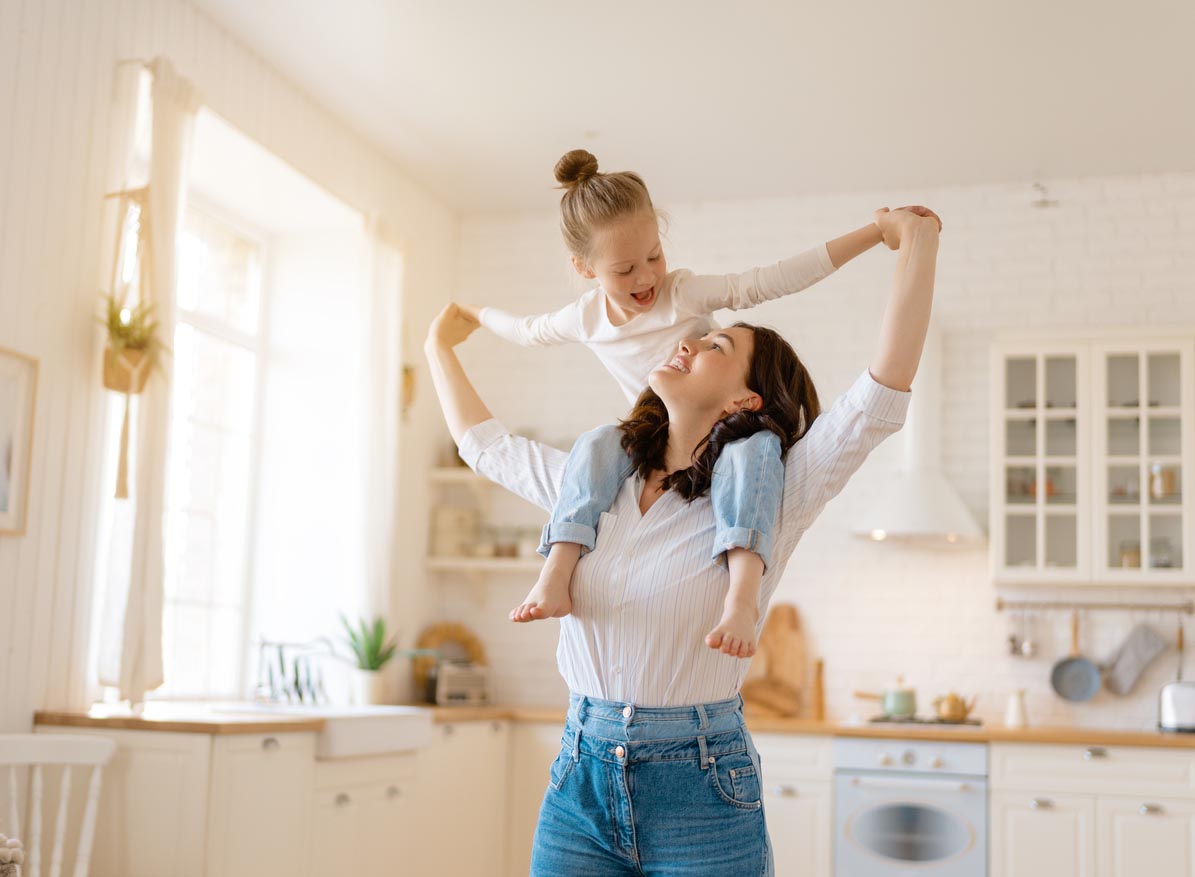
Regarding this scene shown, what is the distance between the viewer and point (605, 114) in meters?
5.36

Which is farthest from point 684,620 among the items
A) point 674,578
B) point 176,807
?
point 176,807

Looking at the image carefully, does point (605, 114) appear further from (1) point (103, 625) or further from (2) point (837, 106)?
(1) point (103, 625)

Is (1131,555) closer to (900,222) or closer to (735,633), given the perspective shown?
(900,222)

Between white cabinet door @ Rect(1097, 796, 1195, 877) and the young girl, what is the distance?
3.40 m

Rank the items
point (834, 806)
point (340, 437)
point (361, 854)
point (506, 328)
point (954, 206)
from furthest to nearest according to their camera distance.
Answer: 1. point (954, 206)
2. point (340, 437)
3. point (834, 806)
4. point (361, 854)
5. point (506, 328)

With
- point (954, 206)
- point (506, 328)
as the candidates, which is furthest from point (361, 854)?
point (954, 206)

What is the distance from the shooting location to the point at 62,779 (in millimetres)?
3541

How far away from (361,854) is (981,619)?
2.82 meters

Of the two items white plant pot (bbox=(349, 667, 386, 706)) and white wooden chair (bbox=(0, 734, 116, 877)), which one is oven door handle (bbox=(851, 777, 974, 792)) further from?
white wooden chair (bbox=(0, 734, 116, 877))

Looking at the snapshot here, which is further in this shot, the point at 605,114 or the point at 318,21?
the point at 605,114

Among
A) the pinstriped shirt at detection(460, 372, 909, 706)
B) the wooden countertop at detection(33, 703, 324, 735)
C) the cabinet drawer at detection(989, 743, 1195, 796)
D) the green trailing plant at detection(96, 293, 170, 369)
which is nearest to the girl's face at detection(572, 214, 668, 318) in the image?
the pinstriped shirt at detection(460, 372, 909, 706)

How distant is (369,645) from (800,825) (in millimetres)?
1823

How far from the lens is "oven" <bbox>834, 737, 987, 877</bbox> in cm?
496

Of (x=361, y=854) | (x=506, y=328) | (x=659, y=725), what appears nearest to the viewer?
(x=659, y=725)
